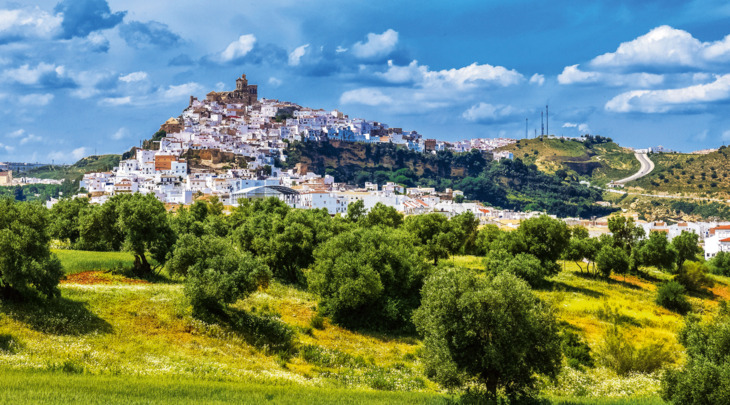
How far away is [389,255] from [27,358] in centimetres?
2109

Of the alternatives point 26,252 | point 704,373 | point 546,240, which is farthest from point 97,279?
point 546,240

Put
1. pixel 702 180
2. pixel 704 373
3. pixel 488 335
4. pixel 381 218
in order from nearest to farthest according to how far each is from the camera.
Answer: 1. pixel 704 373
2. pixel 488 335
3. pixel 381 218
4. pixel 702 180

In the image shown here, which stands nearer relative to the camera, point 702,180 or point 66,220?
point 66,220

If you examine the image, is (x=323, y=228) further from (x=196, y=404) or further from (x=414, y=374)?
(x=196, y=404)

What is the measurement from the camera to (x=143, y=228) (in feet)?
104

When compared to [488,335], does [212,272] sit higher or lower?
higher

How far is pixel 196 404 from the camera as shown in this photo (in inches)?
594

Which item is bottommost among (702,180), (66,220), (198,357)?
(198,357)

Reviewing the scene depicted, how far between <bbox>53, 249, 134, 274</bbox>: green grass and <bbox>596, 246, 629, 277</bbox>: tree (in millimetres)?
41371

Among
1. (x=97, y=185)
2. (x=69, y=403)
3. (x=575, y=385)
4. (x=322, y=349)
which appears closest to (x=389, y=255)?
(x=322, y=349)

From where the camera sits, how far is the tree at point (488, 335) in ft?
56.2

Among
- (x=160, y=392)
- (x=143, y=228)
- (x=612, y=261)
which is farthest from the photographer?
(x=612, y=261)

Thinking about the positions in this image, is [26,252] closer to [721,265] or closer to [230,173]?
[721,265]

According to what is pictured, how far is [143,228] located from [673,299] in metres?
38.8
